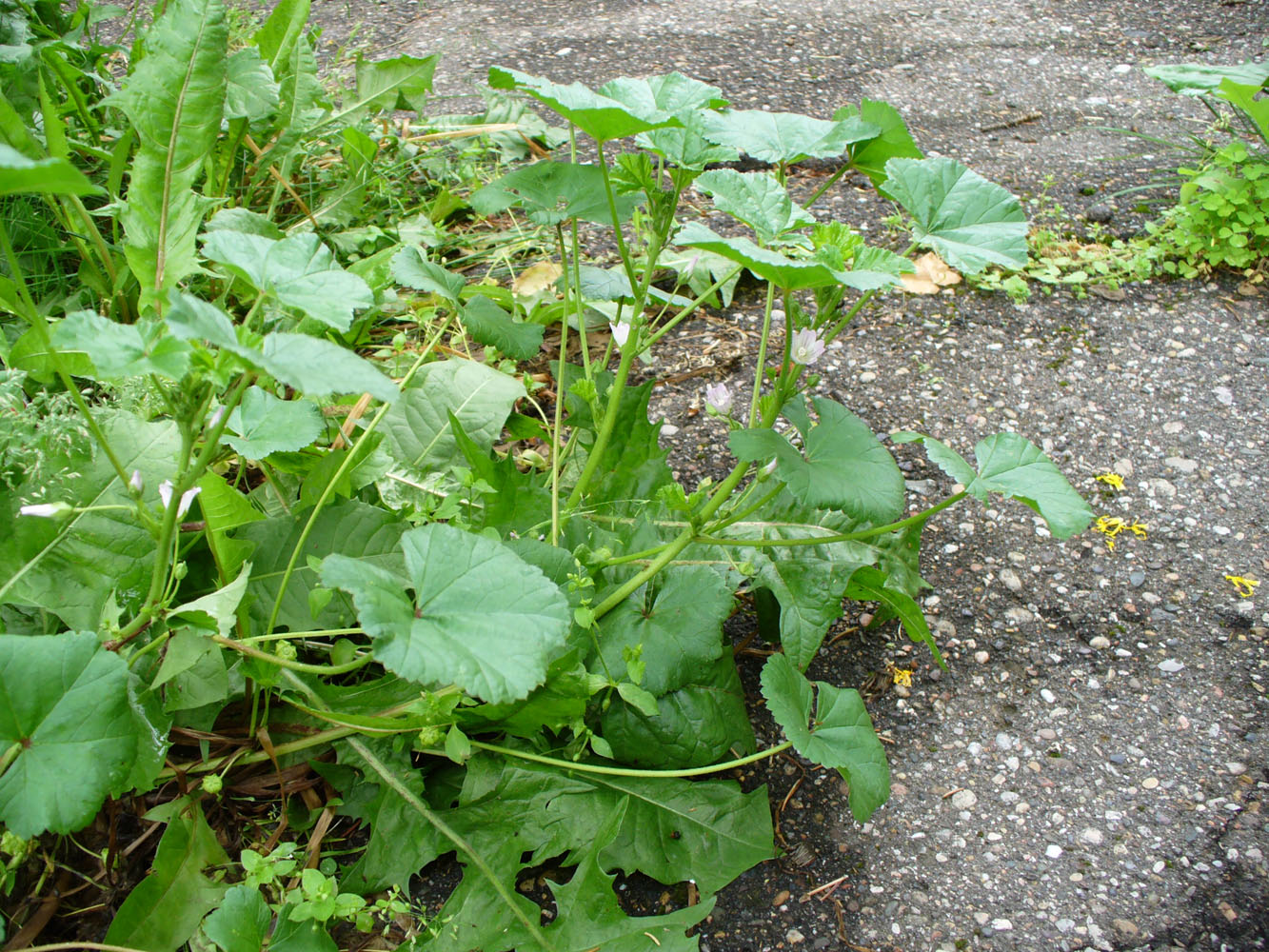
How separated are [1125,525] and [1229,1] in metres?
2.91

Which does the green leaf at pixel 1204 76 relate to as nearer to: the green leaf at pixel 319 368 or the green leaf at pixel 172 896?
the green leaf at pixel 319 368

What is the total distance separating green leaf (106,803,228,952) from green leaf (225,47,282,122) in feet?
4.62

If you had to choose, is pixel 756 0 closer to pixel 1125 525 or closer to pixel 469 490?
pixel 1125 525

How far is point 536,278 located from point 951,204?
1.23 m

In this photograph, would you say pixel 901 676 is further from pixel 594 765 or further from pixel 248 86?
pixel 248 86

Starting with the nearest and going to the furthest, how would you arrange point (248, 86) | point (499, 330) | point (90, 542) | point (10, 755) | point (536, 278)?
point (10, 755), point (90, 542), point (499, 330), point (248, 86), point (536, 278)

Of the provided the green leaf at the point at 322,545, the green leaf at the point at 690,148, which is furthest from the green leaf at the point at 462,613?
the green leaf at the point at 690,148

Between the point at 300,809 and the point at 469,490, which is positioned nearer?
the point at 300,809

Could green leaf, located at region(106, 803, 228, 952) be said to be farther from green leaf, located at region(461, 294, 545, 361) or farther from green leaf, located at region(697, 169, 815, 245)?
green leaf, located at region(697, 169, 815, 245)

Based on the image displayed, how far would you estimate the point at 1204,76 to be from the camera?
2.11 meters

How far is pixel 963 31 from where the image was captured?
11.4 ft

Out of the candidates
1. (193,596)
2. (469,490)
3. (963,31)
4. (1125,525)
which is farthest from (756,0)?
(193,596)

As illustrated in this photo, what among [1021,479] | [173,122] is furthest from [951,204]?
[173,122]

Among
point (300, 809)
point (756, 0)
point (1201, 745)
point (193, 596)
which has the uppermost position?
point (756, 0)
